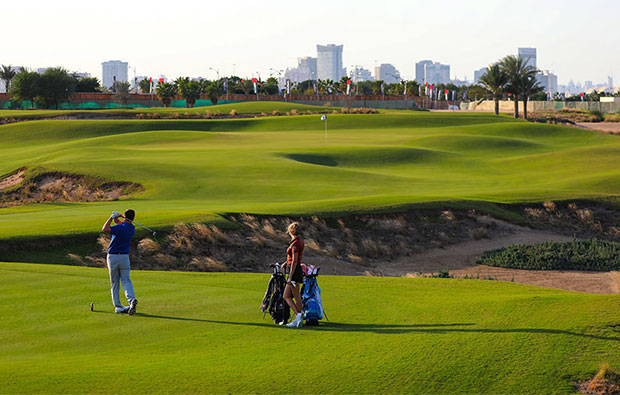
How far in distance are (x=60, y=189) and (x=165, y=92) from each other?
90616 millimetres

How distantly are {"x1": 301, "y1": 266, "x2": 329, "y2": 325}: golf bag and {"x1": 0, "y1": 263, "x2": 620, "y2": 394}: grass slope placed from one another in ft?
1.15

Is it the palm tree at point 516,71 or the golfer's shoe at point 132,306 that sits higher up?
the palm tree at point 516,71

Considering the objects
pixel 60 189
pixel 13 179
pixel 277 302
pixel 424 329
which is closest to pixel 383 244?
pixel 277 302

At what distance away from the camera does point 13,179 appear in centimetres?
4416

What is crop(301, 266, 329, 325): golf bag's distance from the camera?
517 inches

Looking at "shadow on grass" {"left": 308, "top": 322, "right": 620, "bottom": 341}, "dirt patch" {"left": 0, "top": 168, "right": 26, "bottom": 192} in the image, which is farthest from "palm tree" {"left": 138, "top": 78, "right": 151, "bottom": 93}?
"shadow on grass" {"left": 308, "top": 322, "right": 620, "bottom": 341}

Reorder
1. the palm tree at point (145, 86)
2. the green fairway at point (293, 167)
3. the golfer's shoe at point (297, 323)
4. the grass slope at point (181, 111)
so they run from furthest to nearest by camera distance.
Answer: the palm tree at point (145, 86)
the grass slope at point (181, 111)
the green fairway at point (293, 167)
the golfer's shoe at point (297, 323)

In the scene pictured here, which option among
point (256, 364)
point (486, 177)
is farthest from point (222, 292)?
point (486, 177)

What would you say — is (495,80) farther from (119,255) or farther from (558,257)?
(119,255)

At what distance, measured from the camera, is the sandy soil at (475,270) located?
80.2ft

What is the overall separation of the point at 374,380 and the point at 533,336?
3376 millimetres

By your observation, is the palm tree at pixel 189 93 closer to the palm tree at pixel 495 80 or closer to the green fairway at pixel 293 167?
the green fairway at pixel 293 167

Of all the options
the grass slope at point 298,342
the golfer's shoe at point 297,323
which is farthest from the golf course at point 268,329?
the golfer's shoe at point 297,323

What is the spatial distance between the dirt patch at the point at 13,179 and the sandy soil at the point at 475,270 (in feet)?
80.4
